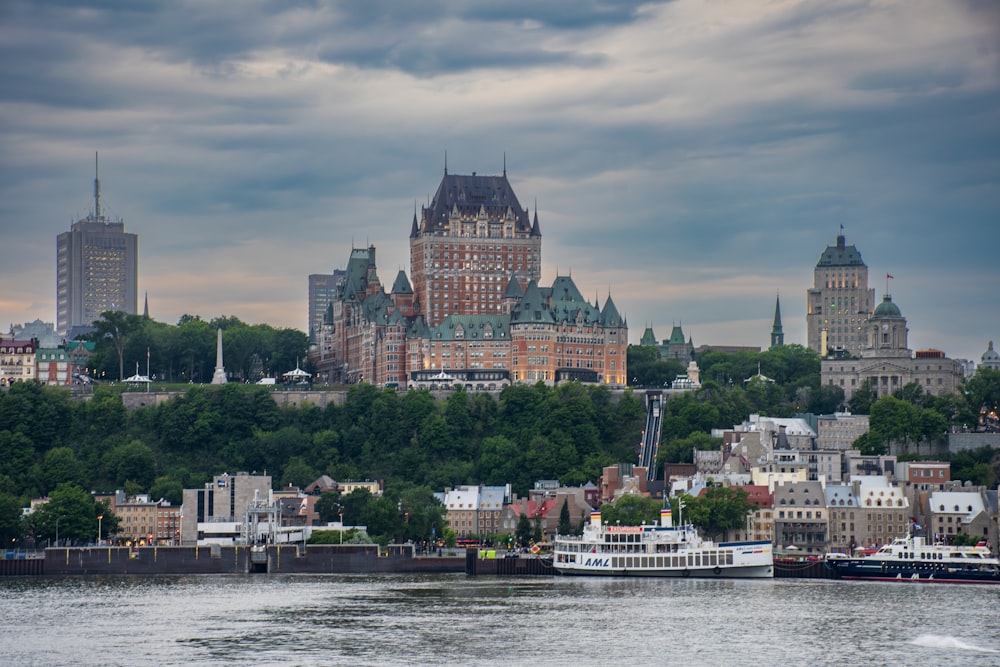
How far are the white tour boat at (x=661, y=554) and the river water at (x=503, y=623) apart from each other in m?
3.92

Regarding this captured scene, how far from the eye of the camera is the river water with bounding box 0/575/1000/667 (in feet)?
419

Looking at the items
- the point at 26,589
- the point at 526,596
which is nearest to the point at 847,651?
the point at 526,596

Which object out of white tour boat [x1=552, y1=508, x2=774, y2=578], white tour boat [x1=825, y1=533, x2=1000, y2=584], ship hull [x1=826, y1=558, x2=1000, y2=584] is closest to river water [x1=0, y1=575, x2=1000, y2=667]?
white tour boat [x1=552, y1=508, x2=774, y2=578]

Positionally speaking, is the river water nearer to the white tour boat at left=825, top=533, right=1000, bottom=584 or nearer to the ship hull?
the ship hull

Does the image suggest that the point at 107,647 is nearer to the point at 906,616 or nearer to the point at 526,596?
the point at 526,596

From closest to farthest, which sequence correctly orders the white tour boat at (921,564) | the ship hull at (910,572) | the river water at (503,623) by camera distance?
the river water at (503,623), the ship hull at (910,572), the white tour boat at (921,564)

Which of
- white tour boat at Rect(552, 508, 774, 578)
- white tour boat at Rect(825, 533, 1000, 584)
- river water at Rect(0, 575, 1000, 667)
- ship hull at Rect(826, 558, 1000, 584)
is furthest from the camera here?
white tour boat at Rect(552, 508, 774, 578)

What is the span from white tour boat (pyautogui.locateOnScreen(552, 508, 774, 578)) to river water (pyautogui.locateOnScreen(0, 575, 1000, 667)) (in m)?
3.92

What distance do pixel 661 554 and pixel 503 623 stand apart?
152 feet

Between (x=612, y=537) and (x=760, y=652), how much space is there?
63.6 metres

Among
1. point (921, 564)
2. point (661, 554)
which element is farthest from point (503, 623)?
point (921, 564)

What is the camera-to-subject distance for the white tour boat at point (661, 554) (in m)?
187

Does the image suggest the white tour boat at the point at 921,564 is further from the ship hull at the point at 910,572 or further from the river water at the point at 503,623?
the river water at the point at 503,623

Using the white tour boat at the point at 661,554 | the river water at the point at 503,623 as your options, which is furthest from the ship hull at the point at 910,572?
the white tour boat at the point at 661,554
